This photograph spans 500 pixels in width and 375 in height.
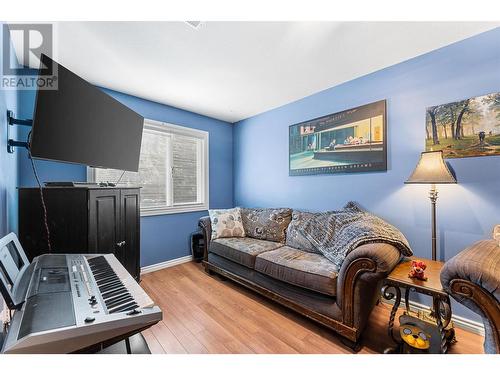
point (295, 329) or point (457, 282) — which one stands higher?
point (457, 282)

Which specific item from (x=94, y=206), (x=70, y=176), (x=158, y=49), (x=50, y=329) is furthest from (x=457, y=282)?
(x=70, y=176)

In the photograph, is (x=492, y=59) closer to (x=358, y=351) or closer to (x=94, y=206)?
(x=358, y=351)

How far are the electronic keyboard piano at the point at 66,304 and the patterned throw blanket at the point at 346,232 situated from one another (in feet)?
4.91

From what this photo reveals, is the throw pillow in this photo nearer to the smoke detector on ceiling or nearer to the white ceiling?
the white ceiling

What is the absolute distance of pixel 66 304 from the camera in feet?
2.51

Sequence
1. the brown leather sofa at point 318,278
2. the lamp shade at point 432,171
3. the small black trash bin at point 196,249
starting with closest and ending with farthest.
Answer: the brown leather sofa at point 318,278 → the lamp shade at point 432,171 → the small black trash bin at point 196,249

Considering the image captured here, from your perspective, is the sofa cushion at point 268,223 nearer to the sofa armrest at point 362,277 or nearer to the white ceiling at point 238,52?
the sofa armrest at point 362,277

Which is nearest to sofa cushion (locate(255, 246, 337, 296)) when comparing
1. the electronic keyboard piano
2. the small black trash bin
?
the electronic keyboard piano

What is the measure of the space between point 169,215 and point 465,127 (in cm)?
344

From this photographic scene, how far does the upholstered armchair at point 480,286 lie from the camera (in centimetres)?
93

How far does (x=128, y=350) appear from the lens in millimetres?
1026

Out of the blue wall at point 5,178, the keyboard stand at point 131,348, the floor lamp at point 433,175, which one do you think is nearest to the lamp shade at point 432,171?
the floor lamp at point 433,175

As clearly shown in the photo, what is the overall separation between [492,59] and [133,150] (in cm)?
305
